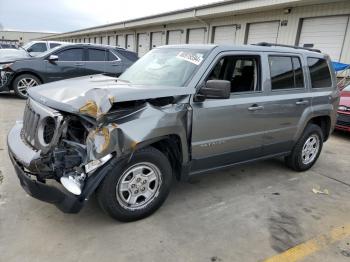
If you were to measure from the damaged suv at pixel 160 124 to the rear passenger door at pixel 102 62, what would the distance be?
231 inches

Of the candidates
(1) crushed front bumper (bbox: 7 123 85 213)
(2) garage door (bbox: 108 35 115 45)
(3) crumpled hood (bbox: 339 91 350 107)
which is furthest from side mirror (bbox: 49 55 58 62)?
(2) garage door (bbox: 108 35 115 45)

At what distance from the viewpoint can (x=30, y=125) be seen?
3209 mm

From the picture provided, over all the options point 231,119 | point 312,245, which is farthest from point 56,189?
point 312,245

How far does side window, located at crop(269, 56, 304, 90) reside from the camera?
4164 millimetres

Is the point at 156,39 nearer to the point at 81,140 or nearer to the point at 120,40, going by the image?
the point at 120,40

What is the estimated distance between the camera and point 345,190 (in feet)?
14.6

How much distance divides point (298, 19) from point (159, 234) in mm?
11951

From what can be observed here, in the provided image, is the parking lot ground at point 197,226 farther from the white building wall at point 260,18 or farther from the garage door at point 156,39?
the garage door at point 156,39

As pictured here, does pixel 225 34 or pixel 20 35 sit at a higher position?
pixel 225 34

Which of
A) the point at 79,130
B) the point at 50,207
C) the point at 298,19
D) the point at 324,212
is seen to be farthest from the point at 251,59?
the point at 298,19

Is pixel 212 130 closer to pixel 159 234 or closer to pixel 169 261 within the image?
pixel 159 234

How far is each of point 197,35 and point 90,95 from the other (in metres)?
16.7

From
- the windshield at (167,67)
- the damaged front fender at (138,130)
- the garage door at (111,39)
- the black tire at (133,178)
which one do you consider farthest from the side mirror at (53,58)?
the garage door at (111,39)

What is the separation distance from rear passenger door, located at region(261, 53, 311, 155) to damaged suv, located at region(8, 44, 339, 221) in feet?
0.05
